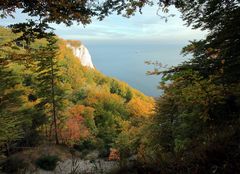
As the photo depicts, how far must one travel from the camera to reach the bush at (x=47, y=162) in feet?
79.1

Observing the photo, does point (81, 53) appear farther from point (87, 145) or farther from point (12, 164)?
point (12, 164)

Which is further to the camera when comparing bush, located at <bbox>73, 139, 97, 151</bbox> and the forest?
bush, located at <bbox>73, 139, 97, 151</bbox>

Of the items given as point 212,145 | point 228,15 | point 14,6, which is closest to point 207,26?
point 228,15

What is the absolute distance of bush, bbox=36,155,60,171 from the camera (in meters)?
24.1

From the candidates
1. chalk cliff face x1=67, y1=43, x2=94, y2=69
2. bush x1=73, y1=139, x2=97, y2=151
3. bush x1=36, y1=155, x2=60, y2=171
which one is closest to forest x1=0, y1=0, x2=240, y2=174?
bush x1=36, y1=155, x2=60, y2=171

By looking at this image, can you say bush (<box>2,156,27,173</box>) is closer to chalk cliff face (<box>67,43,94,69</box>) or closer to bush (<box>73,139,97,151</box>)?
bush (<box>73,139,97,151</box>)

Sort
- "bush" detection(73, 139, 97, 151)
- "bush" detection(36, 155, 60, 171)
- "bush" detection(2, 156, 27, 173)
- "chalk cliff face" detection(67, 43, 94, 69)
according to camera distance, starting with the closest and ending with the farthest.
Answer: "bush" detection(2, 156, 27, 173) → "bush" detection(36, 155, 60, 171) → "bush" detection(73, 139, 97, 151) → "chalk cliff face" detection(67, 43, 94, 69)

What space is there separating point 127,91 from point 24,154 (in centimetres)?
7943

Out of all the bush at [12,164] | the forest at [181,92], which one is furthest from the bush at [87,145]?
the bush at [12,164]

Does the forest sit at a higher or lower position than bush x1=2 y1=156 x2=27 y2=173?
higher

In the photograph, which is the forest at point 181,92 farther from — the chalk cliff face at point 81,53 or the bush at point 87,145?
the chalk cliff face at point 81,53

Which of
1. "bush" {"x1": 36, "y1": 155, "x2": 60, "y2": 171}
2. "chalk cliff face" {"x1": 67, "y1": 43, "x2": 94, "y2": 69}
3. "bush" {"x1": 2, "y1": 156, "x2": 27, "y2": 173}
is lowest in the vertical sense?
"bush" {"x1": 36, "y1": 155, "x2": 60, "y2": 171}

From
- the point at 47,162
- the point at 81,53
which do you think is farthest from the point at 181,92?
the point at 81,53

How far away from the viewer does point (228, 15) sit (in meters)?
11.1
